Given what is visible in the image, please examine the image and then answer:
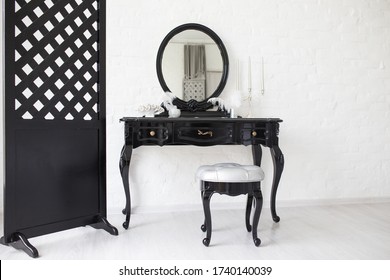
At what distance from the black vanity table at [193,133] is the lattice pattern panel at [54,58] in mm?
346

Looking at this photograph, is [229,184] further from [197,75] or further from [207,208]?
[197,75]

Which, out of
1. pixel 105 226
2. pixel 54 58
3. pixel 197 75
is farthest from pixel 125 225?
pixel 197 75

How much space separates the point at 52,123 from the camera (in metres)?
2.57

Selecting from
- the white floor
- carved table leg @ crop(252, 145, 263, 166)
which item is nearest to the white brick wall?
carved table leg @ crop(252, 145, 263, 166)

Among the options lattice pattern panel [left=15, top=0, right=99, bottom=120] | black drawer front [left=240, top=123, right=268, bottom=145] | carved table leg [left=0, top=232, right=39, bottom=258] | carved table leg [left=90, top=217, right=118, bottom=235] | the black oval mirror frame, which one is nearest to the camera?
carved table leg [left=0, top=232, right=39, bottom=258]

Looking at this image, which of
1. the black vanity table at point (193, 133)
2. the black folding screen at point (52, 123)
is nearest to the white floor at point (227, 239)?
the black folding screen at point (52, 123)

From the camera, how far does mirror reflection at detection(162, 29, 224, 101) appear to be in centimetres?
346

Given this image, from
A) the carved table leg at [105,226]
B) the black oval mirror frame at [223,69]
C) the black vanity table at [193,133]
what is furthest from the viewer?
the black oval mirror frame at [223,69]

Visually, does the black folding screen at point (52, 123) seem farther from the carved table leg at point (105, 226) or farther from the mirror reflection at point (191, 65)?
the mirror reflection at point (191, 65)

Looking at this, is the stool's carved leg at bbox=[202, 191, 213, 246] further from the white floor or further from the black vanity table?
the black vanity table

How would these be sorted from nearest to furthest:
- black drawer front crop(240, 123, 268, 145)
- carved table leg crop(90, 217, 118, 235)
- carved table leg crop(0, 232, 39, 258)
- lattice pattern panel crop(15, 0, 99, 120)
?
carved table leg crop(0, 232, 39, 258), lattice pattern panel crop(15, 0, 99, 120), carved table leg crop(90, 217, 118, 235), black drawer front crop(240, 123, 268, 145)

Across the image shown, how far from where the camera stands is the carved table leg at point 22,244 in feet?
7.61

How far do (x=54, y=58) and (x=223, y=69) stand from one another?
1.53 meters

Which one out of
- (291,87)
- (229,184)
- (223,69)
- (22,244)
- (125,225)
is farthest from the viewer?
(291,87)
